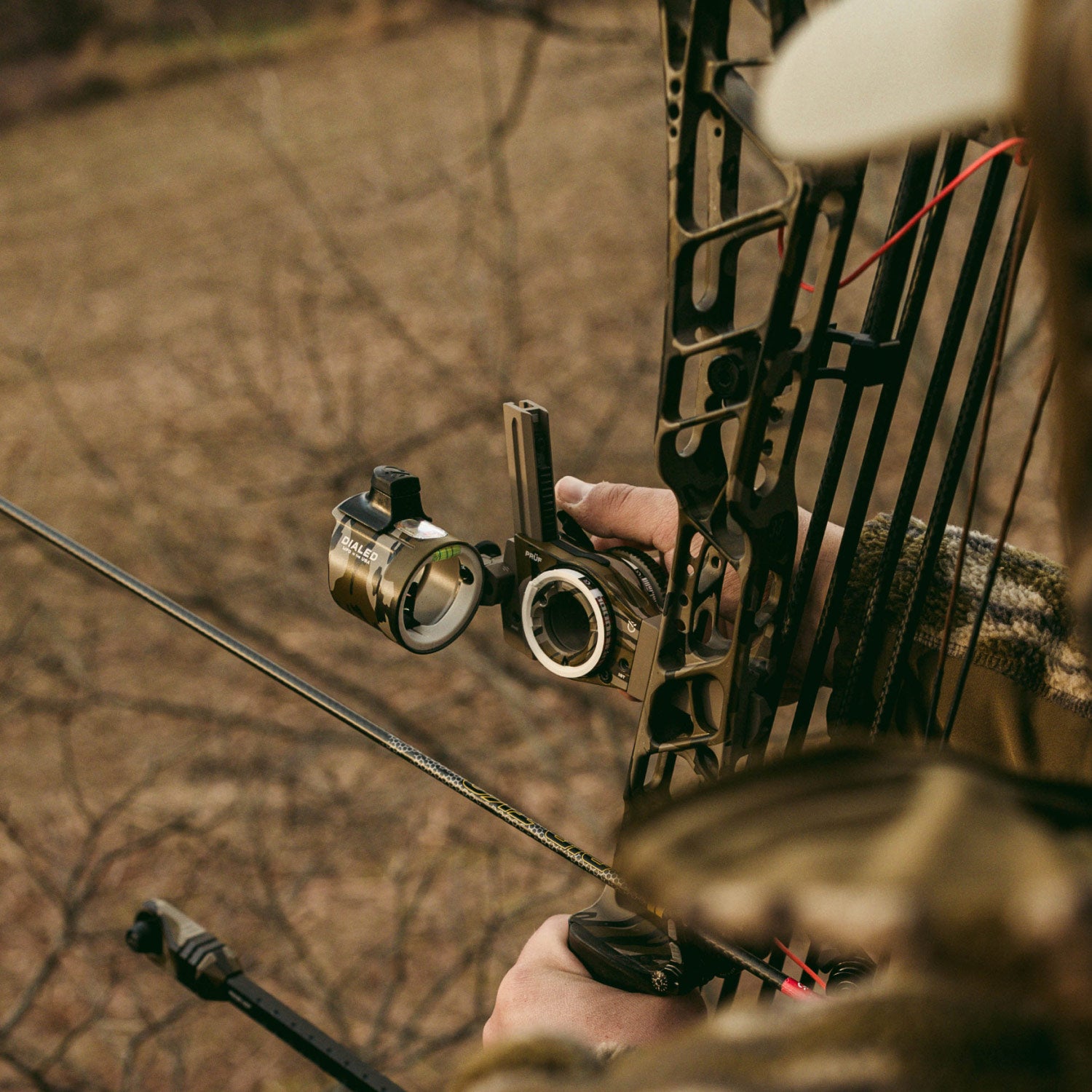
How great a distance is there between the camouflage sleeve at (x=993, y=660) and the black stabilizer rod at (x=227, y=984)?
0.92 metres

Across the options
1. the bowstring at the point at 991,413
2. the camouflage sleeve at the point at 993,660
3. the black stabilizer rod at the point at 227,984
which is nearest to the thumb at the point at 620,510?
the camouflage sleeve at the point at 993,660

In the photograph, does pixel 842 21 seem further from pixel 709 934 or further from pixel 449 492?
pixel 449 492

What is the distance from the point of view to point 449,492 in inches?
214

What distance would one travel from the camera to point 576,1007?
153 cm

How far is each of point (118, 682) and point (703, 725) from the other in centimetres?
499

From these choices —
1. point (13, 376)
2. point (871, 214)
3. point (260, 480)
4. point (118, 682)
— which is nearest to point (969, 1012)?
point (871, 214)

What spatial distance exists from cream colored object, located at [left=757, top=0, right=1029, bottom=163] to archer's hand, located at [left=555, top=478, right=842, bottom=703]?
1.10 metres

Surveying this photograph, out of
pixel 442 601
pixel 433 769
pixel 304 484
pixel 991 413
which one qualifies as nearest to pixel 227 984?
pixel 433 769

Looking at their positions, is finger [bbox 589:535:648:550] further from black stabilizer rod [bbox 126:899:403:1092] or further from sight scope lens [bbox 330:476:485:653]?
black stabilizer rod [bbox 126:899:403:1092]

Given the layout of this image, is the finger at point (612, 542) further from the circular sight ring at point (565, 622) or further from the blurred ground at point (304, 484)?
the blurred ground at point (304, 484)

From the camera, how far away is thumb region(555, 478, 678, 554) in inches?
68.9

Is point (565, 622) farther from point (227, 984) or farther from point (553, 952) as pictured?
point (227, 984)

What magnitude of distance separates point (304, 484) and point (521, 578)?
3.71 m

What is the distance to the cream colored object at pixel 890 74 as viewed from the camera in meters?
0.54
